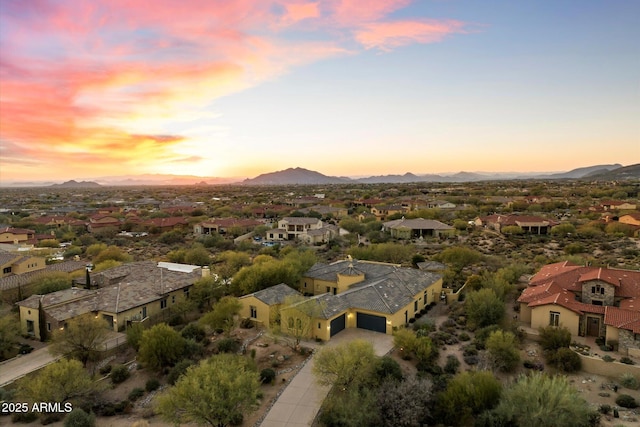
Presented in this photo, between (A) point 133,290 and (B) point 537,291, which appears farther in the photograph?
(A) point 133,290

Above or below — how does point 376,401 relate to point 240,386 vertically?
below

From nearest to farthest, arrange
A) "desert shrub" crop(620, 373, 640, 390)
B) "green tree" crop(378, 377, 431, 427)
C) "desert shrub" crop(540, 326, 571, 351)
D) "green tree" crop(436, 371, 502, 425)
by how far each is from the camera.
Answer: "green tree" crop(378, 377, 431, 427)
"green tree" crop(436, 371, 502, 425)
"desert shrub" crop(620, 373, 640, 390)
"desert shrub" crop(540, 326, 571, 351)

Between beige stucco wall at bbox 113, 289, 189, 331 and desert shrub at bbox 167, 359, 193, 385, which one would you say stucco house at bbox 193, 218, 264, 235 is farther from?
desert shrub at bbox 167, 359, 193, 385

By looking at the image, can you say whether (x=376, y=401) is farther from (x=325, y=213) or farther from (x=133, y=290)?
(x=325, y=213)

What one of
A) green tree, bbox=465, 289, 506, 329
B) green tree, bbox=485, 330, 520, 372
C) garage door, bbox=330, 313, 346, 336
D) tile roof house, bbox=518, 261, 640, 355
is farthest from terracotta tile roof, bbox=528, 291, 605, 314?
garage door, bbox=330, 313, 346, 336

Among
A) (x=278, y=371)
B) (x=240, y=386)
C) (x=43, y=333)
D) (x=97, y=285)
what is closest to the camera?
(x=240, y=386)

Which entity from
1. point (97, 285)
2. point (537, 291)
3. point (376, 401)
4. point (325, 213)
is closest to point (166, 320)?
point (97, 285)
